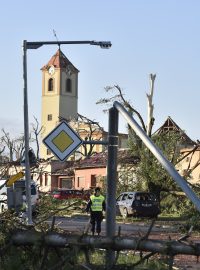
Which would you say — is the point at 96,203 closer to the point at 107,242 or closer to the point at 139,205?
the point at 107,242

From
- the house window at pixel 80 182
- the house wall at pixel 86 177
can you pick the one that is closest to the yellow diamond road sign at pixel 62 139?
the house wall at pixel 86 177

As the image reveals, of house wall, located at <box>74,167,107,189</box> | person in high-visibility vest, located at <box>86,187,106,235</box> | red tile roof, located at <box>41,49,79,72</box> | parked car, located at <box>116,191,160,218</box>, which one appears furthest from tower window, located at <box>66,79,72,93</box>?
person in high-visibility vest, located at <box>86,187,106,235</box>

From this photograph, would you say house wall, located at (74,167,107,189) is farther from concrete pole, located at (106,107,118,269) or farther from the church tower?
concrete pole, located at (106,107,118,269)

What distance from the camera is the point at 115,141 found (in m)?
8.85

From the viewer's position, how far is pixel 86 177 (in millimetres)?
70750

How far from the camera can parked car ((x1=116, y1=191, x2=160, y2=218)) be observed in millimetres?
38062

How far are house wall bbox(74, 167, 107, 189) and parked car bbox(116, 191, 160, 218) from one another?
27994 mm

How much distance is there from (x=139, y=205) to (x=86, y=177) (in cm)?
3287

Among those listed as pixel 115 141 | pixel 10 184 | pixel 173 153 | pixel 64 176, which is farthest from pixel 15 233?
pixel 64 176

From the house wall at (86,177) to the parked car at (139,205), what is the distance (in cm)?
2799

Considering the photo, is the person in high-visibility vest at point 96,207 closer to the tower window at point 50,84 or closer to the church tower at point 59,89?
the church tower at point 59,89

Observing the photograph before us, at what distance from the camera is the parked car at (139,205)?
1499 inches

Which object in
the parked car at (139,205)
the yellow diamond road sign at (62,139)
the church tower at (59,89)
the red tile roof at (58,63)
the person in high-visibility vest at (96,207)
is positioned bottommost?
the parked car at (139,205)

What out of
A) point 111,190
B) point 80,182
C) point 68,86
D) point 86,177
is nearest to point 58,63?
point 68,86
